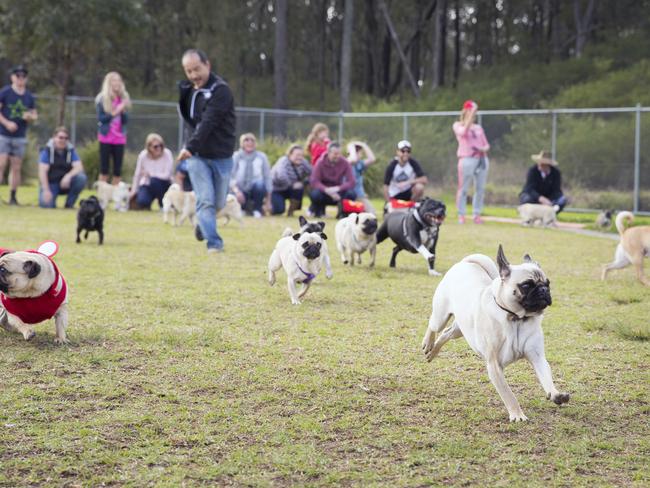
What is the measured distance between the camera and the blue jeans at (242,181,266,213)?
1760 cm

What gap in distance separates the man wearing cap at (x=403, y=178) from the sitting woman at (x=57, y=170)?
608cm

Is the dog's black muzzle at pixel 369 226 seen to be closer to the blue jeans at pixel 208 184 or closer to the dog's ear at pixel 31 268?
the blue jeans at pixel 208 184

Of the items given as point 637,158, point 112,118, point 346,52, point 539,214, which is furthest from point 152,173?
point 346,52

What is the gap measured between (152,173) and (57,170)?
5.95 feet

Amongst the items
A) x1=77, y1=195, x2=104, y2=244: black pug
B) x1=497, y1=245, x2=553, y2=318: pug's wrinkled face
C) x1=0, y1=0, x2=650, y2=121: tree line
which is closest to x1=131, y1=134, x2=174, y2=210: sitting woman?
x1=77, y1=195, x2=104, y2=244: black pug

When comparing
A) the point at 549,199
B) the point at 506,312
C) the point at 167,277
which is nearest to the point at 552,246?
the point at 549,199

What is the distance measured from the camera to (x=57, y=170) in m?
17.4

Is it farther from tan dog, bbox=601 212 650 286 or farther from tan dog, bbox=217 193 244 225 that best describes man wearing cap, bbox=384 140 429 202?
tan dog, bbox=601 212 650 286

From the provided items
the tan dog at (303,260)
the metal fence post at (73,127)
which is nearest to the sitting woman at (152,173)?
the metal fence post at (73,127)

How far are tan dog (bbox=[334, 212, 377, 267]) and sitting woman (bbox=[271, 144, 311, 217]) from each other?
276 inches

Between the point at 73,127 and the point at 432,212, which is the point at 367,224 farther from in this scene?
the point at 73,127

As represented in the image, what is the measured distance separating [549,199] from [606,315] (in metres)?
9.93

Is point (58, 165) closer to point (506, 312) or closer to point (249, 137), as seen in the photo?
point (249, 137)

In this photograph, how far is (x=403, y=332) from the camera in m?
6.74
